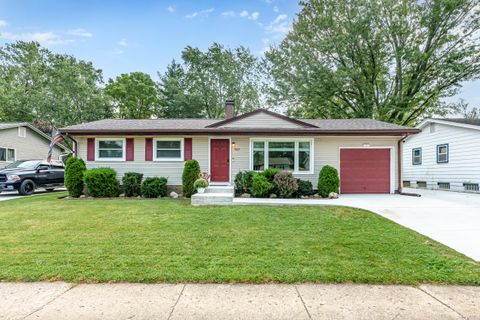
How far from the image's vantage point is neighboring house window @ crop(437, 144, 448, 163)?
44.7 feet

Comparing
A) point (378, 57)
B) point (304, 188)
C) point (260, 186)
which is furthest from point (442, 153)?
point (260, 186)

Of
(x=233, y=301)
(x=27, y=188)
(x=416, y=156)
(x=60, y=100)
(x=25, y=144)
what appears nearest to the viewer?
(x=233, y=301)

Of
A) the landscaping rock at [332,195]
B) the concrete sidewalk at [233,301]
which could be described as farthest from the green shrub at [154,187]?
the concrete sidewalk at [233,301]

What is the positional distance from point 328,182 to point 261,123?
3.65 meters

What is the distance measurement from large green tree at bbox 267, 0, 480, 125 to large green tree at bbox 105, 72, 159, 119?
46.8ft

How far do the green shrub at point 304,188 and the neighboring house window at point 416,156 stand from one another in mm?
9660

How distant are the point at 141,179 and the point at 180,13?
8.73m

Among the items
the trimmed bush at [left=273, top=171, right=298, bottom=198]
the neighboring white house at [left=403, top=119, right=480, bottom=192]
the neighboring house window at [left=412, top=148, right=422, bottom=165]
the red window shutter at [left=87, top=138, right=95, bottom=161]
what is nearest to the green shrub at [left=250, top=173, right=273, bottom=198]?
the trimmed bush at [left=273, top=171, right=298, bottom=198]

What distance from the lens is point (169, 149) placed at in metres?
11.1

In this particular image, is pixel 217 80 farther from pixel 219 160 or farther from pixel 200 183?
pixel 200 183

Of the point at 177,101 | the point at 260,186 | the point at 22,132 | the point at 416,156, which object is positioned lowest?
the point at 260,186

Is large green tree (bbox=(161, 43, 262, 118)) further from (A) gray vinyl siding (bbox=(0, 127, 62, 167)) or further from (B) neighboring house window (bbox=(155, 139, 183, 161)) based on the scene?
(B) neighboring house window (bbox=(155, 139, 183, 161))

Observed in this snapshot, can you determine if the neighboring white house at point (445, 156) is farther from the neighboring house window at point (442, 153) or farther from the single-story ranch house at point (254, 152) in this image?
the single-story ranch house at point (254, 152)

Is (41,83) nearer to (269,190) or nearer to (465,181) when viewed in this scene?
(269,190)
